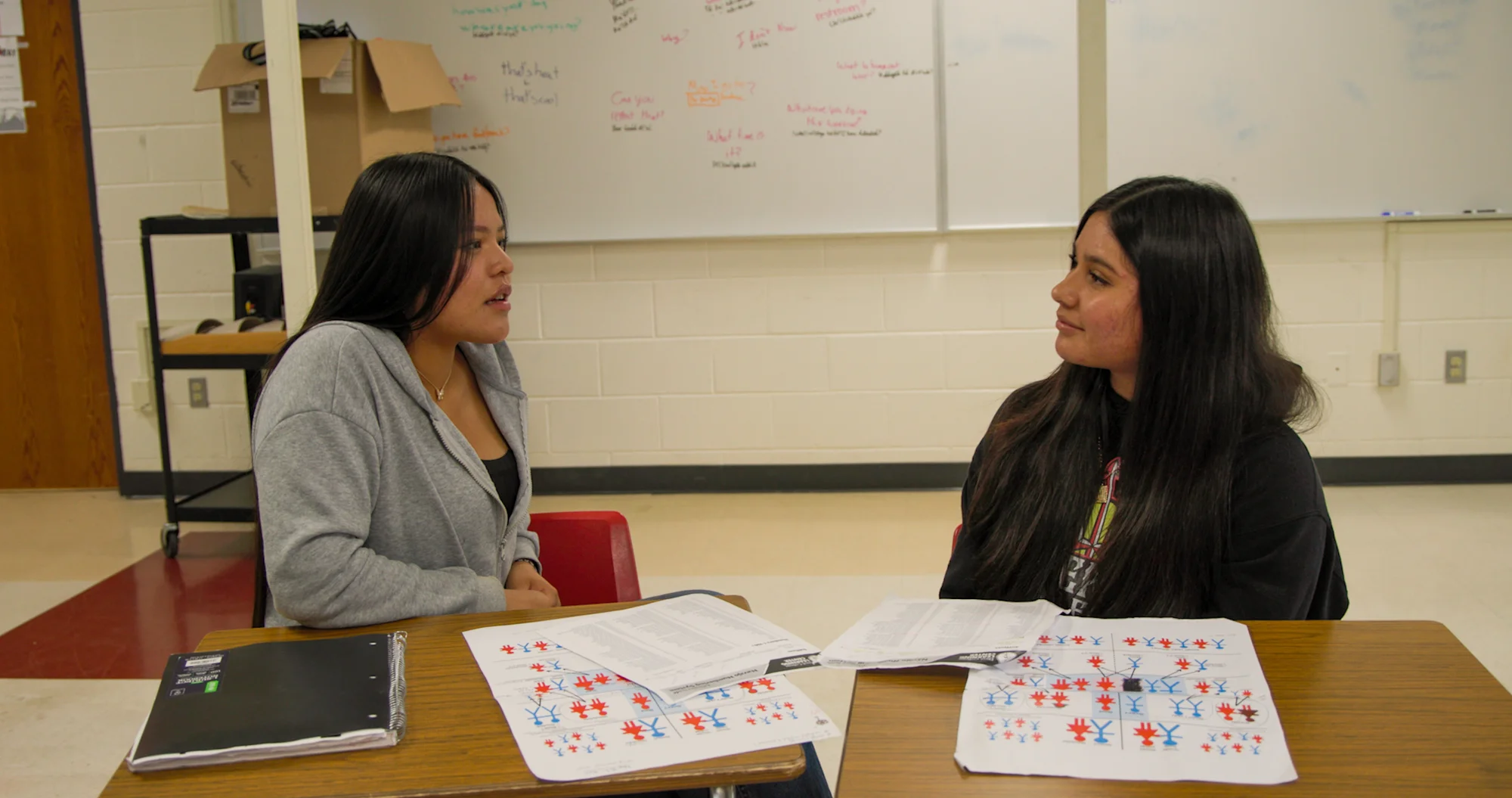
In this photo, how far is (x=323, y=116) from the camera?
11.8ft

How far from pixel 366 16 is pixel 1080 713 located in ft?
12.6

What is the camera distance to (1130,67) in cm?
402

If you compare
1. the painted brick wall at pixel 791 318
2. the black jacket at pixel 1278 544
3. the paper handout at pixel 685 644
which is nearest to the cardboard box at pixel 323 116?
the painted brick wall at pixel 791 318

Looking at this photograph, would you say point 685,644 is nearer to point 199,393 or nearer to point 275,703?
point 275,703

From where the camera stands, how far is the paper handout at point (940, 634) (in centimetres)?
124

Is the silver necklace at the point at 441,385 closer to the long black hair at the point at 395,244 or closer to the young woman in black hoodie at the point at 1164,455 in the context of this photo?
the long black hair at the point at 395,244

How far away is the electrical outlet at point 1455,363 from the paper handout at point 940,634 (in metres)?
3.45

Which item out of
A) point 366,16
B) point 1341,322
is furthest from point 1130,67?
point 366,16

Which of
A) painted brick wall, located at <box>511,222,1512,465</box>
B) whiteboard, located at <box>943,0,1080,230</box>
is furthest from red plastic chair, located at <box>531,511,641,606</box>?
whiteboard, located at <box>943,0,1080,230</box>

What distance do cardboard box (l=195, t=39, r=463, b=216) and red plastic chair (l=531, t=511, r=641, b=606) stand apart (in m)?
1.81

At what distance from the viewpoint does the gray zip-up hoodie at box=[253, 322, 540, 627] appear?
4.77ft

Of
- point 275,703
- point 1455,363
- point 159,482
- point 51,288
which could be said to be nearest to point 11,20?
point 51,288

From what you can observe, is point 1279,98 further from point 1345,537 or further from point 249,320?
point 249,320

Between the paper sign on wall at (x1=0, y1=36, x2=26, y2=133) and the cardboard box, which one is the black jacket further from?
the paper sign on wall at (x1=0, y1=36, x2=26, y2=133)
